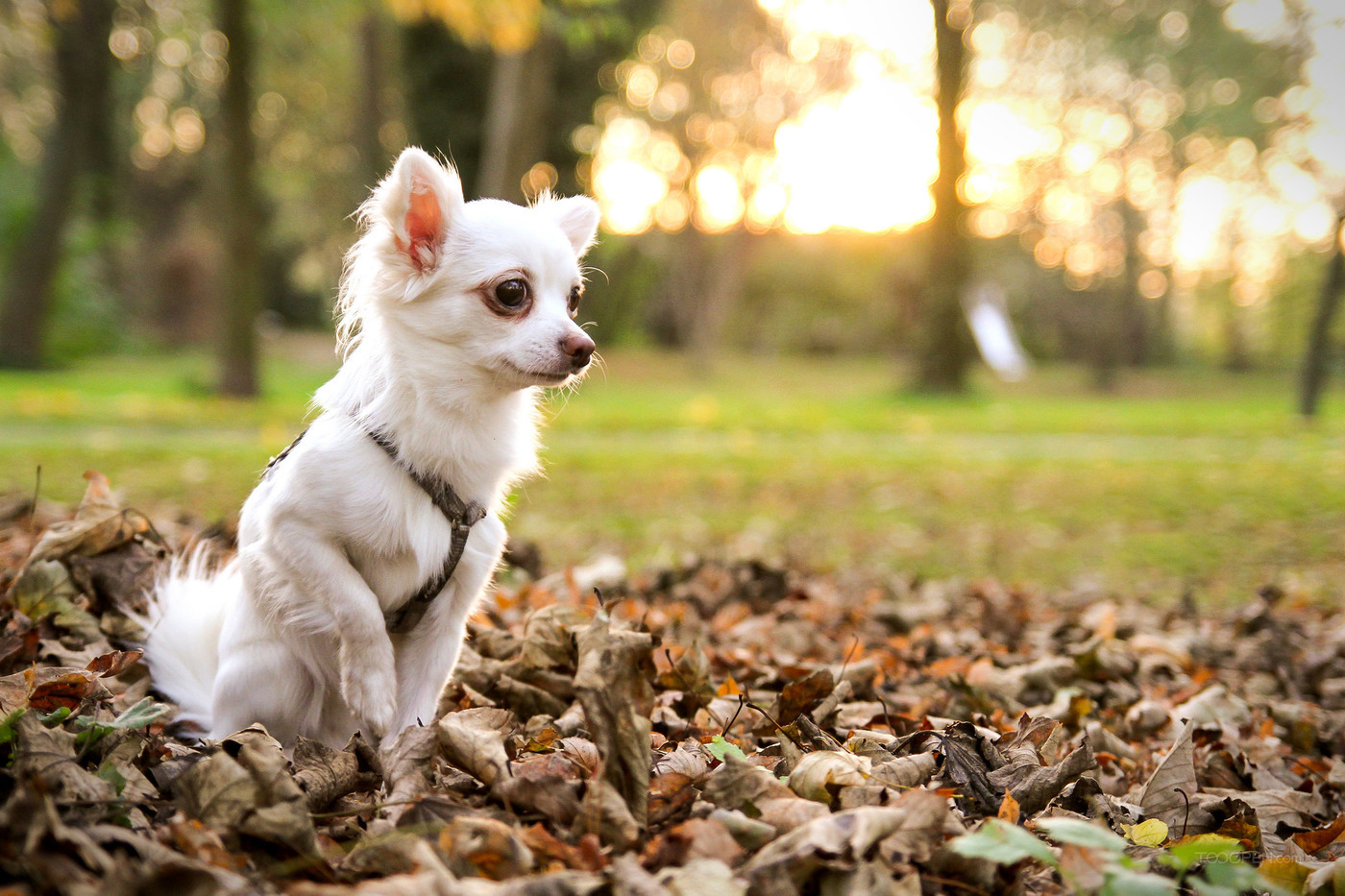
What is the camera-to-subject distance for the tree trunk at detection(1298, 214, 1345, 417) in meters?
9.02

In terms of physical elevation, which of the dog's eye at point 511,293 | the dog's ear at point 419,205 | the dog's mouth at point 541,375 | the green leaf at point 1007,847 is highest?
the dog's ear at point 419,205

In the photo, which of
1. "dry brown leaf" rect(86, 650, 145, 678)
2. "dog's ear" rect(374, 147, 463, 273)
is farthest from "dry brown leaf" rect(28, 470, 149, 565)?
"dog's ear" rect(374, 147, 463, 273)

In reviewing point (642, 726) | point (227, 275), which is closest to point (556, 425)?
point (227, 275)

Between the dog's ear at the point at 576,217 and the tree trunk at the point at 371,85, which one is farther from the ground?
the tree trunk at the point at 371,85

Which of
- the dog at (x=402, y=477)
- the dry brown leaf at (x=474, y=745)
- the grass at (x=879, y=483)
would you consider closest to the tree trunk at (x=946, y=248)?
the grass at (x=879, y=483)

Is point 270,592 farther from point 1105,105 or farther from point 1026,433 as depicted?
point 1105,105

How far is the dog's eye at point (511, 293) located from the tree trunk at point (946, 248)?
1269 cm

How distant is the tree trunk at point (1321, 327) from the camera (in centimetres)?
902

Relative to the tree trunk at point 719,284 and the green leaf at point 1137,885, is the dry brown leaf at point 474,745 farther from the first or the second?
the tree trunk at point 719,284

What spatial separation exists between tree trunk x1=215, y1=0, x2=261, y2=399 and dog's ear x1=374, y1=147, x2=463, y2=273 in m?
9.85

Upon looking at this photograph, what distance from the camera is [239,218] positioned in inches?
441

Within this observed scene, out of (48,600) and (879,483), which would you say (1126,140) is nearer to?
(879,483)

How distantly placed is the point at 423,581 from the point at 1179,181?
2876cm

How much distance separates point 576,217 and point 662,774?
1609mm
